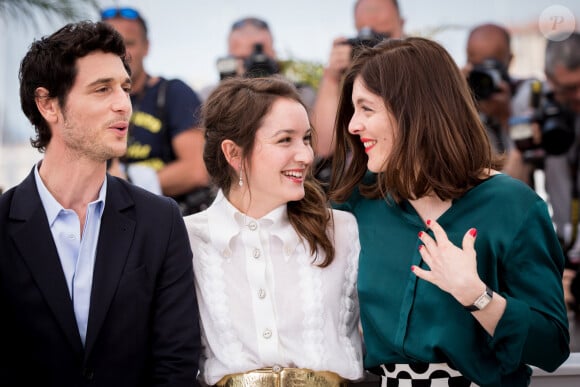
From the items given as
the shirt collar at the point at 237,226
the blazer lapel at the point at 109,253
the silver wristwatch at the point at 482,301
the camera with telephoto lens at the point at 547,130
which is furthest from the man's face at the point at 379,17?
the silver wristwatch at the point at 482,301

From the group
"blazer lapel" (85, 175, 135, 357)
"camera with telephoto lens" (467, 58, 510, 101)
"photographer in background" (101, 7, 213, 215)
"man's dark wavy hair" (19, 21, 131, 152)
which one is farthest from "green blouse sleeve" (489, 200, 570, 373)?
"camera with telephoto lens" (467, 58, 510, 101)

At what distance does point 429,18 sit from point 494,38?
438mm

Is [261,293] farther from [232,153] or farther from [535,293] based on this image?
[535,293]

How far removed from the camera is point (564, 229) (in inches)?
175

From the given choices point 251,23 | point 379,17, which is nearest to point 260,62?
point 251,23

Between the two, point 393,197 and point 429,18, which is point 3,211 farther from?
point 429,18

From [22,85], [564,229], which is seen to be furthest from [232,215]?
[564,229]

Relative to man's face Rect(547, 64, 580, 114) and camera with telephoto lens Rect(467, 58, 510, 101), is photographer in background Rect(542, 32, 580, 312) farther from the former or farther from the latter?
camera with telephoto lens Rect(467, 58, 510, 101)

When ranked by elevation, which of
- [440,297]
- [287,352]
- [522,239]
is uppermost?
[522,239]

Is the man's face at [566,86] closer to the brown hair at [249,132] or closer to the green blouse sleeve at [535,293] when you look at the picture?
the brown hair at [249,132]

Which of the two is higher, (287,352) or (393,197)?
(393,197)

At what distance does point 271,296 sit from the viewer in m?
2.18

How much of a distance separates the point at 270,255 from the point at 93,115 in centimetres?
63

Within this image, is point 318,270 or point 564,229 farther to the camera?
point 564,229
